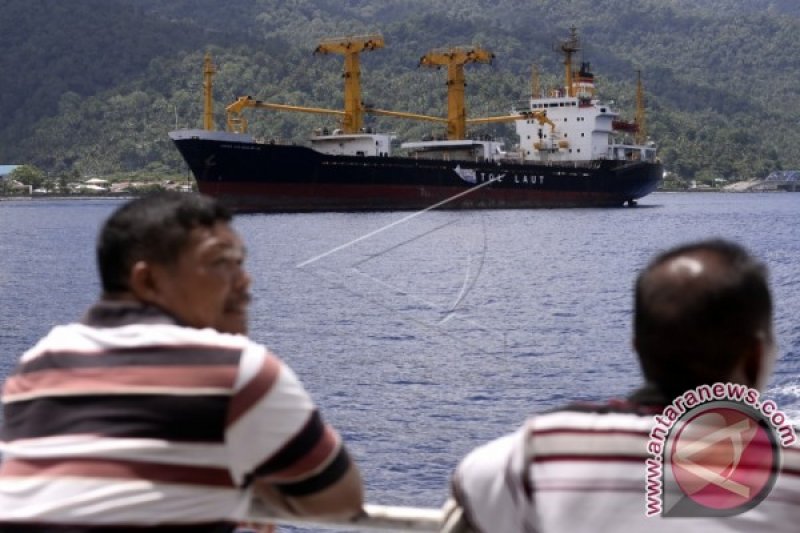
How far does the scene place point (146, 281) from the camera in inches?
70.2

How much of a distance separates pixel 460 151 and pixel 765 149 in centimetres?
7348

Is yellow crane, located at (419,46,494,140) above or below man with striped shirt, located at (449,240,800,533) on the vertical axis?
above

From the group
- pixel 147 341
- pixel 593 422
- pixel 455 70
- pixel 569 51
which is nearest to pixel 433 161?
pixel 455 70

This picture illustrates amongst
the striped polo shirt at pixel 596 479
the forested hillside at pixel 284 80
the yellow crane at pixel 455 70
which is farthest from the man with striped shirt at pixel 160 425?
the forested hillside at pixel 284 80

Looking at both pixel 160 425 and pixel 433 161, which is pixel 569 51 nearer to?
pixel 433 161

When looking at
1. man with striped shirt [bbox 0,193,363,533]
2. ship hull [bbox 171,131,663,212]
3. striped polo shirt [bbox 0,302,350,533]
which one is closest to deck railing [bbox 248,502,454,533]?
man with striped shirt [bbox 0,193,363,533]

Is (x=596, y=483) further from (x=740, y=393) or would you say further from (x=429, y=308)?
(x=429, y=308)

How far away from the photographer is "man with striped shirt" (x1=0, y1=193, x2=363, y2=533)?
161cm

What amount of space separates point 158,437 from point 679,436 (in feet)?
2.16

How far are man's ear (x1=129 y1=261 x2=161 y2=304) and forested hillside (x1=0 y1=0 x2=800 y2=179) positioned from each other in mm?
92488

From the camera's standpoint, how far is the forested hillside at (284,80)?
338ft

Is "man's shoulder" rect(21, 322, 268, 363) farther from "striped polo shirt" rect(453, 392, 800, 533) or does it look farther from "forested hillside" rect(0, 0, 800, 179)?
"forested hillside" rect(0, 0, 800, 179)

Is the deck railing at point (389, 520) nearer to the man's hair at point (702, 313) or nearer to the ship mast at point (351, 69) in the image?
the man's hair at point (702, 313)

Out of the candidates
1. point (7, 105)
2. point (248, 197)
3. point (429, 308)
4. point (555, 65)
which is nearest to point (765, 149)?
point (555, 65)
